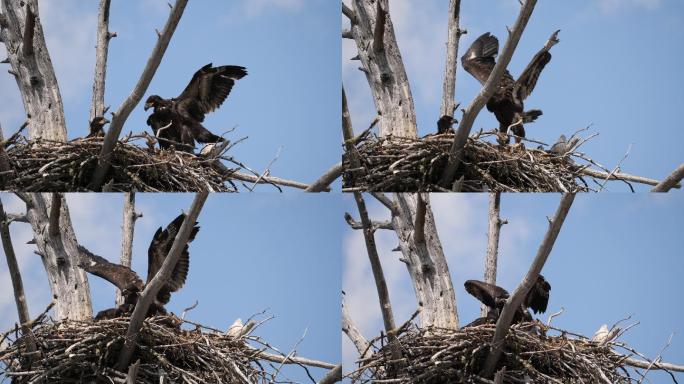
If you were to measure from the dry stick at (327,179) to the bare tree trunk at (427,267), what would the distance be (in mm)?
Result: 900

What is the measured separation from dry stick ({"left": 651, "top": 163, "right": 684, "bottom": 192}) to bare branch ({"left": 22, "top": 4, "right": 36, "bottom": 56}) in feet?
12.6

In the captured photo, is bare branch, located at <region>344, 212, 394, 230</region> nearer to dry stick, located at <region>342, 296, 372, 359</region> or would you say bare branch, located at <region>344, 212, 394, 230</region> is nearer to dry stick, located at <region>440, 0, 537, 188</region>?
dry stick, located at <region>342, 296, 372, 359</region>

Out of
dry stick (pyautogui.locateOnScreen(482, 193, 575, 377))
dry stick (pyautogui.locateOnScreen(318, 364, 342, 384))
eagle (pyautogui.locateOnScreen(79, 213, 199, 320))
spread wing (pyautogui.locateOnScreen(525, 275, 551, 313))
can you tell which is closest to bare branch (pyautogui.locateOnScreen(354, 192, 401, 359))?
dry stick (pyautogui.locateOnScreen(482, 193, 575, 377))

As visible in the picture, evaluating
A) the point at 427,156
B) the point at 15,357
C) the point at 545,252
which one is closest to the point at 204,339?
the point at 15,357

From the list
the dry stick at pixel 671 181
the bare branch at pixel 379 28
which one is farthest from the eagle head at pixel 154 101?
the dry stick at pixel 671 181

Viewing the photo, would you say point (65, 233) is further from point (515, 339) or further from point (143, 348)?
point (515, 339)

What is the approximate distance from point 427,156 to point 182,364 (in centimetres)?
182

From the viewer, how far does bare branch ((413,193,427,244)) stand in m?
7.08

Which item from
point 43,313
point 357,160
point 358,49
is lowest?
point 43,313

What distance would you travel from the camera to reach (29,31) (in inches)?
295

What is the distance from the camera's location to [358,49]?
7.25 metres

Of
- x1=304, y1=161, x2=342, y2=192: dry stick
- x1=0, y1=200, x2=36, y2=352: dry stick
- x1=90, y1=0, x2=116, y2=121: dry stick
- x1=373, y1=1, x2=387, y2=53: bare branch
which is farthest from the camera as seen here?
x1=90, y1=0, x2=116, y2=121: dry stick

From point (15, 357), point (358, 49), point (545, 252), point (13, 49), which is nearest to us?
point (545, 252)

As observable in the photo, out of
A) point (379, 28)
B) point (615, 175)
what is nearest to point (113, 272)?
point (379, 28)
